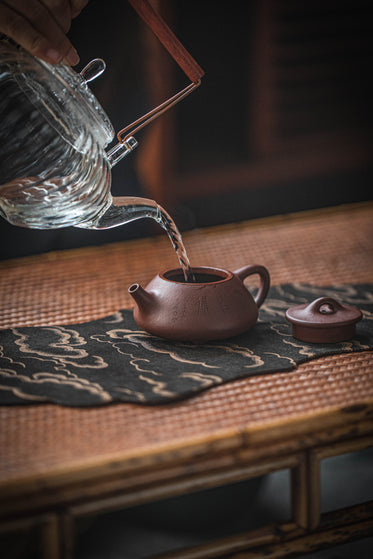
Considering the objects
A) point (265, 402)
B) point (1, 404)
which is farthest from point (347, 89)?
point (1, 404)

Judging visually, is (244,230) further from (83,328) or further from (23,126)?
(23,126)

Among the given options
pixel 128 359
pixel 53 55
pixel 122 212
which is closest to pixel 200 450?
pixel 128 359

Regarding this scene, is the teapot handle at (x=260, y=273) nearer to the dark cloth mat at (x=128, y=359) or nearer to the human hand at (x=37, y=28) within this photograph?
the dark cloth mat at (x=128, y=359)

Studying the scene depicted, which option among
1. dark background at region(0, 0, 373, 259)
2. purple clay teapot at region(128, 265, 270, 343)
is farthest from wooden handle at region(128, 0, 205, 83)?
dark background at region(0, 0, 373, 259)

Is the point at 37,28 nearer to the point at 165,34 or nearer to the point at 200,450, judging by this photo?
the point at 165,34

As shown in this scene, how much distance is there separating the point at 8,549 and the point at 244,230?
962 millimetres

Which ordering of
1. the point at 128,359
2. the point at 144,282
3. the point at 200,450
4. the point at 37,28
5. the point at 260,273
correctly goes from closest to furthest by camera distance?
1. the point at 200,450
2. the point at 37,28
3. the point at 128,359
4. the point at 260,273
5. the point at 144,282

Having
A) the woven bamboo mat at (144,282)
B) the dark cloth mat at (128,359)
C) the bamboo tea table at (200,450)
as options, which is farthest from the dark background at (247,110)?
the bamboo tea table at (200,450)

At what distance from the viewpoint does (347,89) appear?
7.00 ft

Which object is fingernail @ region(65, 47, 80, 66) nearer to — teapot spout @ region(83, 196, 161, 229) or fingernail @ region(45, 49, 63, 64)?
fingernail @ region(45, 49, 63, 64)

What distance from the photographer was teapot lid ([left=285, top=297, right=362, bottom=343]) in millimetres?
967

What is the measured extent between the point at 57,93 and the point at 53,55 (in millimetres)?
49

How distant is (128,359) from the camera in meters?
0.94

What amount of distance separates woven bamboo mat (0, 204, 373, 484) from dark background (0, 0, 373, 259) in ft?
0.98
